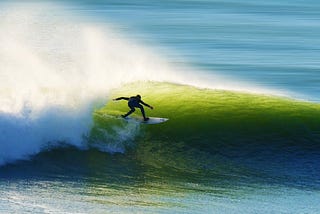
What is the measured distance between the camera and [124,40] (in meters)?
54.0

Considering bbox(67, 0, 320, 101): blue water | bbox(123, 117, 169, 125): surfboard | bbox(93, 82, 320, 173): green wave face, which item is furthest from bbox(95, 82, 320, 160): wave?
bbox(67, 0, 320, 101): blue water

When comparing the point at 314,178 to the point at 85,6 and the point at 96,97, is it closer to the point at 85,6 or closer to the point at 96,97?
the point at 96,97

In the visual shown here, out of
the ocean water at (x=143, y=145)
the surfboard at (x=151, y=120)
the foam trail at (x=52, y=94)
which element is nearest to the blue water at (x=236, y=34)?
the ocean water at (x=143, y=145)

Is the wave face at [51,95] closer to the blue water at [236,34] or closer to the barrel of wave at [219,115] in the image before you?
the barrel of wave at [219,115]

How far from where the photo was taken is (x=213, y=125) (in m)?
23.5

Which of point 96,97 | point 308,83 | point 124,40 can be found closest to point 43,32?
point 124,40

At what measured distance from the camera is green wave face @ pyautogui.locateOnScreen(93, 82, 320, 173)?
21797 mm

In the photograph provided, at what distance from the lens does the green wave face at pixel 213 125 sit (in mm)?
21797

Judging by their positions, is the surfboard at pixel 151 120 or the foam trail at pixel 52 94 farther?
the surfboard at pixel 151 120

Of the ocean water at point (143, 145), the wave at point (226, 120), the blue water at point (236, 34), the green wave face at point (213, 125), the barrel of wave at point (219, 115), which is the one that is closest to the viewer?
the ocean water at point (143, 145)

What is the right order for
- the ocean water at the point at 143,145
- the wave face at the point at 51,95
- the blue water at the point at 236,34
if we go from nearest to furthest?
the ocean water at the point at 143,145 < the wave face at the point at 51,95 < the blue water at the point at 236,34

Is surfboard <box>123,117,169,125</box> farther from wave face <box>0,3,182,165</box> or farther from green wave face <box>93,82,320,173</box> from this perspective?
wave face <box>0,3,182,165</box>

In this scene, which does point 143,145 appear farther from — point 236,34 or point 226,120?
point 236,34

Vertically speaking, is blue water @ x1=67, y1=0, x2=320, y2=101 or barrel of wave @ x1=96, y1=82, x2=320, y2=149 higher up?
blue water @ x1=67, y1=0, x2=320, y2=101
